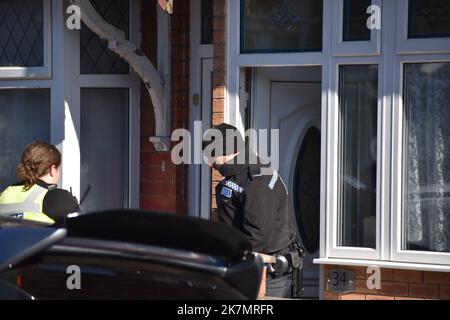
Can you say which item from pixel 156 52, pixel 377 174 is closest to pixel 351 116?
pixel 377 174

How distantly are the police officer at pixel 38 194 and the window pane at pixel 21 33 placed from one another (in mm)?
2361

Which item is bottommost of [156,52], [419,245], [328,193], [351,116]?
[419,245]

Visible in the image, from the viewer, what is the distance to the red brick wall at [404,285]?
18.2 ft

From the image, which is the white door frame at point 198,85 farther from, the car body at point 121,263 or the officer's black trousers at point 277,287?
the car body at point 121,263

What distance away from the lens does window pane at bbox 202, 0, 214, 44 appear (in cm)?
689

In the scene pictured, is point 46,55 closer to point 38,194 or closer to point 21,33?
point 21,33

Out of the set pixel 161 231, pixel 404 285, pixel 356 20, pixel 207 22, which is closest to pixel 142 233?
pixel 161 231

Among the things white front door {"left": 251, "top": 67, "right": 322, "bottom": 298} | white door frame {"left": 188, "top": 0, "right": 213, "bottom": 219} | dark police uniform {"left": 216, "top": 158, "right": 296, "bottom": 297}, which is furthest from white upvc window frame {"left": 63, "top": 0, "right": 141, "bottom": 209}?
dark police uniform {"left": 216, "top": 158, "right": 296, "bottom": 297}

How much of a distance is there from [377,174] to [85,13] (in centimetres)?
263

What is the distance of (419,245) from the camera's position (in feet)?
18.5

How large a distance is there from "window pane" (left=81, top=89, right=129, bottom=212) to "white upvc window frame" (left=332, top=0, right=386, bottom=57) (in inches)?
87.4

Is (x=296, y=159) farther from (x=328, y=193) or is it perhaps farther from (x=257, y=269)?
(x=257, y=269)

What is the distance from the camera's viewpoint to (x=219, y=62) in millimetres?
6172

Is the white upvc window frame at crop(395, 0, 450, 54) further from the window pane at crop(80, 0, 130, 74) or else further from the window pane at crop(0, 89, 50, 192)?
the window pane at crop(0, 89, 50, 192)
